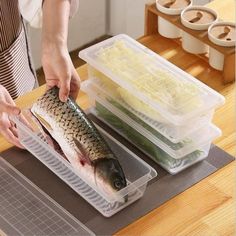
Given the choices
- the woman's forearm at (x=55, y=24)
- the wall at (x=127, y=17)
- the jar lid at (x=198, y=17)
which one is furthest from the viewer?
the wall at (x=127, y=17)

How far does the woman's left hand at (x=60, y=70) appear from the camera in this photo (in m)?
1.50

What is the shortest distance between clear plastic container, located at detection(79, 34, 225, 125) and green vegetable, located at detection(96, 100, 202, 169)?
0.30ft

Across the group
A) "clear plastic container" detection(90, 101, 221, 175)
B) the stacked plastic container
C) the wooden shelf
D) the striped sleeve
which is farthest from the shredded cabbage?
the striped sleeve

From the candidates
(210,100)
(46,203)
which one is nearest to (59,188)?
(46,203)

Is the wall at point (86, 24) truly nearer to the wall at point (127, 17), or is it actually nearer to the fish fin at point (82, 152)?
the wall at point (127, 17)

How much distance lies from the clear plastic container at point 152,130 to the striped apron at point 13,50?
1.20ft

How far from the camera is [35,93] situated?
1658mm

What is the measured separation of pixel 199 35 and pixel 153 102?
394 mm

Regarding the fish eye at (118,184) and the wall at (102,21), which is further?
the wall at (102,21)

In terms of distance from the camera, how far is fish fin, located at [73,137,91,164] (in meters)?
1.34

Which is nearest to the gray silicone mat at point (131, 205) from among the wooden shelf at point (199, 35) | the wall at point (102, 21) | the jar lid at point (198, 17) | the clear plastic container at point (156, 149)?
the clear plastic container at point (156, 149)

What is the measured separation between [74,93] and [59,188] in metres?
0.27

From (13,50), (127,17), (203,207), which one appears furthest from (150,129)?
(127,17)

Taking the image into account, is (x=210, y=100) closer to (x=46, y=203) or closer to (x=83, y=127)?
(x=83, y=127)
